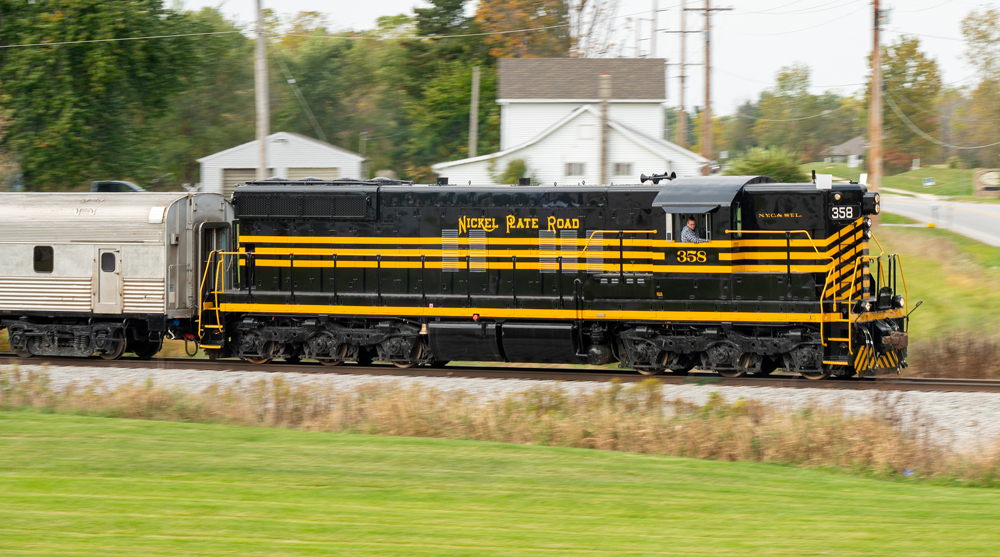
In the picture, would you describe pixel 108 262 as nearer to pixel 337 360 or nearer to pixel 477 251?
pixel 337 360

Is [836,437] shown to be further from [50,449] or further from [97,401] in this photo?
[97,401]

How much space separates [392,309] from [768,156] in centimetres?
1939

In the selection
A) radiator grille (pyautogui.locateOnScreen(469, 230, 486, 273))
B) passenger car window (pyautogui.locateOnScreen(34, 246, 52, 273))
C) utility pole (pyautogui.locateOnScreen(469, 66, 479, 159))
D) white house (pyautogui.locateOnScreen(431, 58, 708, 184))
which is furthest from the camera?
utility pole (pyautogui.locateOnScreen(469, 66, 479, 159))

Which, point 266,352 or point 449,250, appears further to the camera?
point 266,352

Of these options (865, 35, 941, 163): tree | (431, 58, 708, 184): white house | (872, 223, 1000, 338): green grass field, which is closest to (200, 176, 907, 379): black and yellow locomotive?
(872, 223, 1000, 338): green grass field

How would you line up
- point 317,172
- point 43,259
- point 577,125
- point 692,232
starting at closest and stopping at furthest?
point 692,232 < point 43,259 < point 317,172 < point 577,125

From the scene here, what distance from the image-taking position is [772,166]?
102 ft

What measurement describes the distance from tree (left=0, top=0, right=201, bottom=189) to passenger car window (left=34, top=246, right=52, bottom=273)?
1603 cm

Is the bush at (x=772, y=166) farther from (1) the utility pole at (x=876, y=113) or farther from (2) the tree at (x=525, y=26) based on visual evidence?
(2) the tree at (x=525, y=26)

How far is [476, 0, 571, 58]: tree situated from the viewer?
191 feet

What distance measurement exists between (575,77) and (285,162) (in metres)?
14.6

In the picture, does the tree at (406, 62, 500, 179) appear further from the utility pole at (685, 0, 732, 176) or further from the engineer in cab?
the engineer in cab

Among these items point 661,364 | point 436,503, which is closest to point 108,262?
point 661,364

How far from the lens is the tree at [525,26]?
191ft
